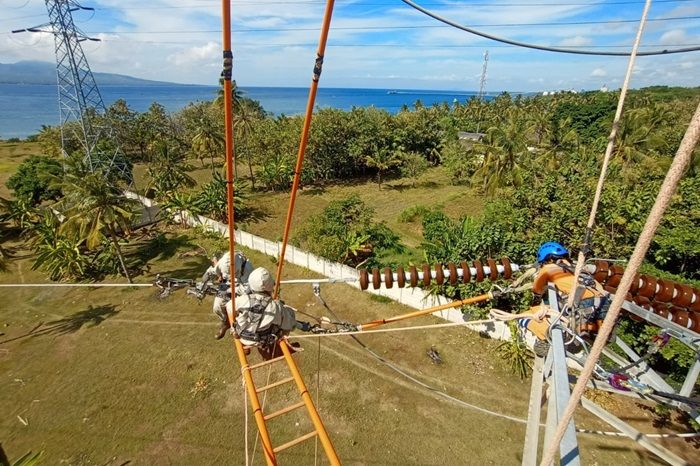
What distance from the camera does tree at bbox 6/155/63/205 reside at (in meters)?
30.4

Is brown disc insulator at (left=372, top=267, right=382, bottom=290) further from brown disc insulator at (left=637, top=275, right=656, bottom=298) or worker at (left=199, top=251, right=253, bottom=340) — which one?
brown disc insulator at (left=637, top=275, right=656, bottom=298)

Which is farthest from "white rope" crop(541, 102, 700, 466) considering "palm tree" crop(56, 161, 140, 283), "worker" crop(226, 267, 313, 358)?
"palm tree" crop(56, 161, 140, 283)

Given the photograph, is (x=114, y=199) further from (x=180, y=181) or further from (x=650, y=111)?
(x=650, y=111)

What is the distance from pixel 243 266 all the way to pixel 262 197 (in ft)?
98.1

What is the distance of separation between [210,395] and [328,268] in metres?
9.36

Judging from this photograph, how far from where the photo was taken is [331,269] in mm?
20891

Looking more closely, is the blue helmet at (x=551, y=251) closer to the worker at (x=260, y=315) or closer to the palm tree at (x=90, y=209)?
the worker at (x=260, y=315)

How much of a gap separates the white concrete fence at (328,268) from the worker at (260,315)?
6.76 m

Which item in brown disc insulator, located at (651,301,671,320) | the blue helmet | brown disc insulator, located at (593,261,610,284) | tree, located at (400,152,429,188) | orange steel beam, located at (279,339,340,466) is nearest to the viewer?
orange steel beam, located at (279,339,340,466)

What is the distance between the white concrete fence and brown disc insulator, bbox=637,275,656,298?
7831 millimetres

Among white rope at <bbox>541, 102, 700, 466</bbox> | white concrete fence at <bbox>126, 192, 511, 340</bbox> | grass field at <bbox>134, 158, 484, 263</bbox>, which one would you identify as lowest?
white concrete fence at <bbox>126, 192, 511, 340</bbox>

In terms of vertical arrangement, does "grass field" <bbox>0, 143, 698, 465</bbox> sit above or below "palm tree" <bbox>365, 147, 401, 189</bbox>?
below

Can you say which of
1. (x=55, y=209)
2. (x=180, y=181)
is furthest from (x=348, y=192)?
(x=55, y=209)

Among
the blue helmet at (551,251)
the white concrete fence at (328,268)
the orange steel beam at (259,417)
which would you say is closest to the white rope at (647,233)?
the orange steel beam at (259,417)
